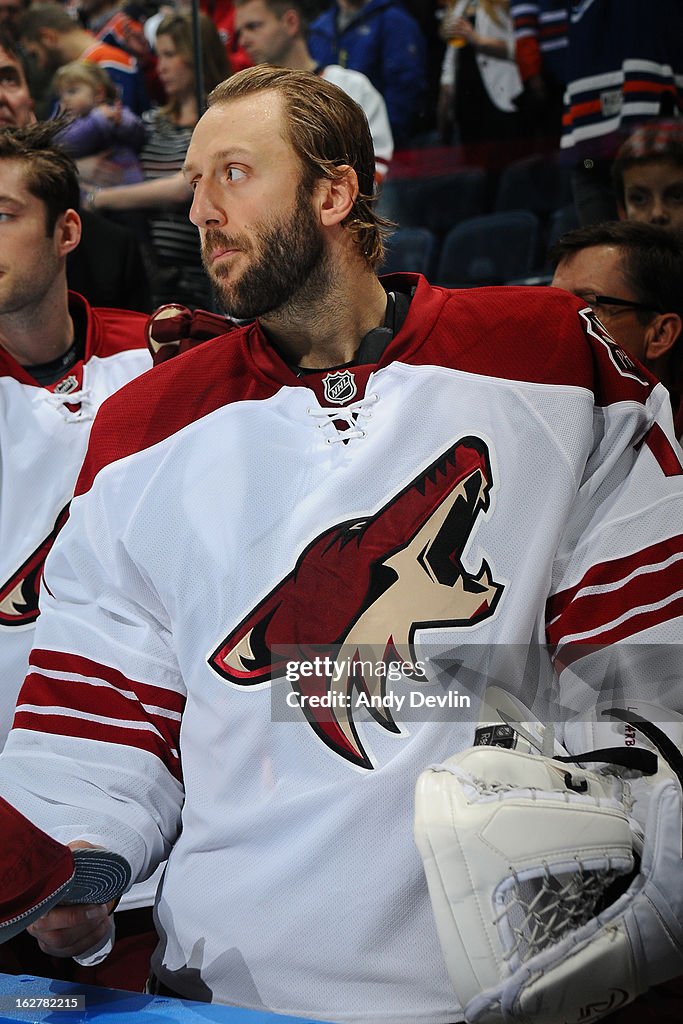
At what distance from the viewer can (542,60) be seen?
2.54 meters

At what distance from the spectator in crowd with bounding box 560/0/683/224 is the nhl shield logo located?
120cm

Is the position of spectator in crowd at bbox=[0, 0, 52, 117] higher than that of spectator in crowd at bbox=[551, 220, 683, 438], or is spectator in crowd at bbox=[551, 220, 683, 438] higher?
spectator in crowd at bbox=[551, 220, 683, 438]

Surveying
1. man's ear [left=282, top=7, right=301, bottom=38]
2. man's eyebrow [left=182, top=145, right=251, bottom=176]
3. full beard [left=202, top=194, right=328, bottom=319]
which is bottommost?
man's ear [left=282, top=7, right=301, bottom=38]

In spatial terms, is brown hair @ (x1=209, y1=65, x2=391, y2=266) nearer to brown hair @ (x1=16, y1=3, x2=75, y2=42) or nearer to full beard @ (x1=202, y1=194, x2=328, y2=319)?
full beard @ (x1=202, y1=194, x2=328, y2=319)

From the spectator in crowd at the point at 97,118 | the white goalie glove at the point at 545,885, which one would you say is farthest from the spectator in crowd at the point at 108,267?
the white goalie glove at the point at 545,885

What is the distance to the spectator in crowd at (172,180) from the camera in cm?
280

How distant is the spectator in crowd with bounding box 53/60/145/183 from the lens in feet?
9.95

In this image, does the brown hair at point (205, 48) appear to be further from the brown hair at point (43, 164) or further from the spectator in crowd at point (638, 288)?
the spectator in crowd at point (638, 288)

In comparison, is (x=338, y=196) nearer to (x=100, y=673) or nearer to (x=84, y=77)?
(x=100, y=673)

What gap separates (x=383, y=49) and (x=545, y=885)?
224 centimetres

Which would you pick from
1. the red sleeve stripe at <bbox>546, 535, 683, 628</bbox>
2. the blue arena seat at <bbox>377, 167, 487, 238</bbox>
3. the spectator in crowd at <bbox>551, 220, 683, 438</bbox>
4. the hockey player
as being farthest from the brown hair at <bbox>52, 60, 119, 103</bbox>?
the red sleeve stripe at <bbox>546, 535, 683, 628</bbox>

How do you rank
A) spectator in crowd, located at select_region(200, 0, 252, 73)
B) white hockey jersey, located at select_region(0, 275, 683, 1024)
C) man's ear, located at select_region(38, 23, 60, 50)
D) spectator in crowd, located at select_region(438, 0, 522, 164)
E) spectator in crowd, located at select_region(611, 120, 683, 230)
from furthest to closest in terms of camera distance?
man's ear, located at select_region(38, 23, 60, 50) < spectator in crowd, located at select_region(200, 0, 252, 73) < spectator in crowd, located at select_region(438, 0, 522, 164) < spectator in crowd, located at select_region(611, 120, 683, 230) < white hockey jersey, located at select_region(0, 275, 683, 1024)

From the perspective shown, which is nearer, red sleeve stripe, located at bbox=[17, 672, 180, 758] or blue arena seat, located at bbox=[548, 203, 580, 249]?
red sleeve stripe, located at bbox=[17, 672, 180, 758]

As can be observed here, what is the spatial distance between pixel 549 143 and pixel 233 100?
1254mm
